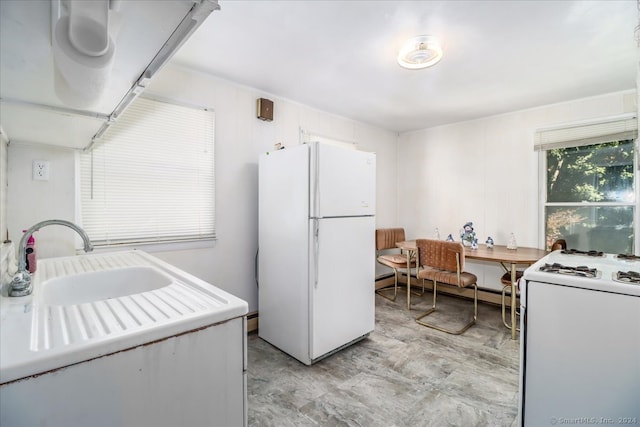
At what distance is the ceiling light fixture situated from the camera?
1.94m

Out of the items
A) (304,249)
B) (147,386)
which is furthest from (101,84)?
(304,249)

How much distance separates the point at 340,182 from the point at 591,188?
111 inches

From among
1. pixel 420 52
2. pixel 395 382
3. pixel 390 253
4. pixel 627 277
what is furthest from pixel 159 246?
pixel 390 253

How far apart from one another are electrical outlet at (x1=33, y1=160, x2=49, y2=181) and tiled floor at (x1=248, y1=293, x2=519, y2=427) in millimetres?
1900

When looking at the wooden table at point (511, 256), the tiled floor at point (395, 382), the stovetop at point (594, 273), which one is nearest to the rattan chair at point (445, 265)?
the wooden table at point (511, 256)

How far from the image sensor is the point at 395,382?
2041mm

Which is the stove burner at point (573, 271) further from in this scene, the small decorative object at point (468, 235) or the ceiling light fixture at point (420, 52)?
the small decorative object at point (468, 235)

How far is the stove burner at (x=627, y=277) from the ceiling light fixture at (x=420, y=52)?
1661 millimetres

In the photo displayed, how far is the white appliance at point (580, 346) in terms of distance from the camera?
1.14 metres

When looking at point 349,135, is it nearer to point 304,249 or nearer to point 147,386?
point 304,249

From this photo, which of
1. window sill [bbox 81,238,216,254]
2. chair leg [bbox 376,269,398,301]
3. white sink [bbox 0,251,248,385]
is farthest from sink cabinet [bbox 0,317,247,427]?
chair leg [bbox 376,269,398,301]

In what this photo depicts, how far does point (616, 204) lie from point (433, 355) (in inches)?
96.9

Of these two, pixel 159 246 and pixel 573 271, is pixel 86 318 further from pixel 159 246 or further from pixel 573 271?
pixel 573 271

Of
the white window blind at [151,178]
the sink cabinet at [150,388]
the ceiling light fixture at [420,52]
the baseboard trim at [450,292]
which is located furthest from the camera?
the baseboard trim at [450,292]
